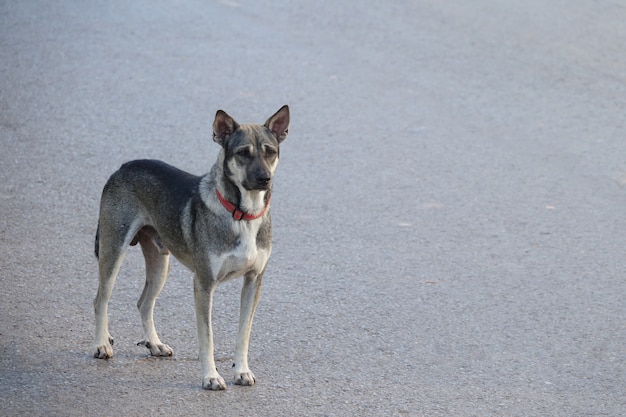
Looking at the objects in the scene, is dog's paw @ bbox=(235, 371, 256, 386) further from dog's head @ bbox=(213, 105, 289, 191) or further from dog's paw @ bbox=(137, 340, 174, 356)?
dog's head @ bbox=(213, 105, 289, 191)

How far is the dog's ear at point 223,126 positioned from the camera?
5539 millimetres

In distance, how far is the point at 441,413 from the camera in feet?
17.8

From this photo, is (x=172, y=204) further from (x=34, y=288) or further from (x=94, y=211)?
(x=94, y=211)

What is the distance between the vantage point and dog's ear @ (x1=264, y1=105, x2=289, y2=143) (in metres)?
5.70

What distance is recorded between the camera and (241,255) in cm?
557

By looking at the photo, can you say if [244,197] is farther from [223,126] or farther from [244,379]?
[244,379]

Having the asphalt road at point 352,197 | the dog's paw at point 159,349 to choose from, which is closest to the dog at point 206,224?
the dog's paw at point 159,349

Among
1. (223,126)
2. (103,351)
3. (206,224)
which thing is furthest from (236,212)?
(103,351)

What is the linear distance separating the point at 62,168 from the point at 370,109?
3.39 m

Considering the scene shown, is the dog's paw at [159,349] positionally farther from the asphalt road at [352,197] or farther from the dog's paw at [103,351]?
the dog's paw at [103,351]

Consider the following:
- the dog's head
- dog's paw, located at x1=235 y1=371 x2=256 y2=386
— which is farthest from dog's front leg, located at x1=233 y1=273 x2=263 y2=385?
the dog's head

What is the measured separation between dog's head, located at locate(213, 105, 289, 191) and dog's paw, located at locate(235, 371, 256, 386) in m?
1.07

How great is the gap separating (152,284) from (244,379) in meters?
0.95

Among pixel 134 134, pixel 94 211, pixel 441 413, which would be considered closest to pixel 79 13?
pixel 134 134
